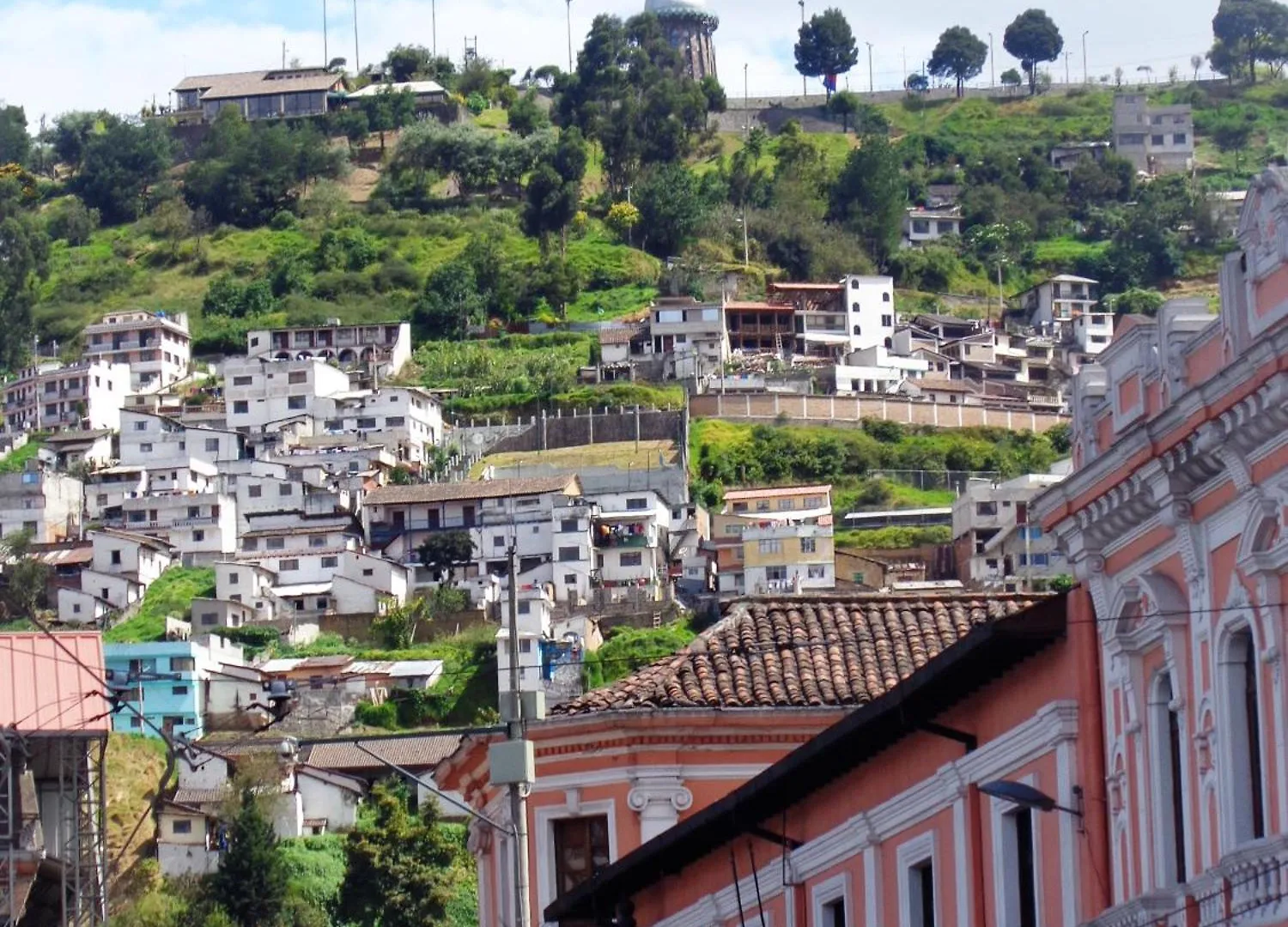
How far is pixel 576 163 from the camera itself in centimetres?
18050

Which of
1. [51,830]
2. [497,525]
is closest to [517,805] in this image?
[51,830]

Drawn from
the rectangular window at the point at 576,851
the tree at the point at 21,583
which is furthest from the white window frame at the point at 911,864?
the tree at the point at 21,583

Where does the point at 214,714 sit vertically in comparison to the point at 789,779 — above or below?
below

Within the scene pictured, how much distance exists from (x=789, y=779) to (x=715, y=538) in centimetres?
9748

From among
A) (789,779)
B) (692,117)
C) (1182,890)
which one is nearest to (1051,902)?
(1182,890)

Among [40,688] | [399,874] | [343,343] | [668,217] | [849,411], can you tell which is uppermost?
[668,217]

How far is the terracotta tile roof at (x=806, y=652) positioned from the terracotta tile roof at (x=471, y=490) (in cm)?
9127

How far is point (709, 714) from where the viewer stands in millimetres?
34844

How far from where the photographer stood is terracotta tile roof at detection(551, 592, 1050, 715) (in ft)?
113

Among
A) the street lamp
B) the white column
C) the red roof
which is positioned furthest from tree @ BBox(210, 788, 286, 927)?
the street lamp

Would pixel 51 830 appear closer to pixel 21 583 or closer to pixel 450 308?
pixel 21 583

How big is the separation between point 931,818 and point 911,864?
75cm

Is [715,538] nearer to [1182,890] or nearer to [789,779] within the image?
[789,779]

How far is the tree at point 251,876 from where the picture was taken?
90750mm
